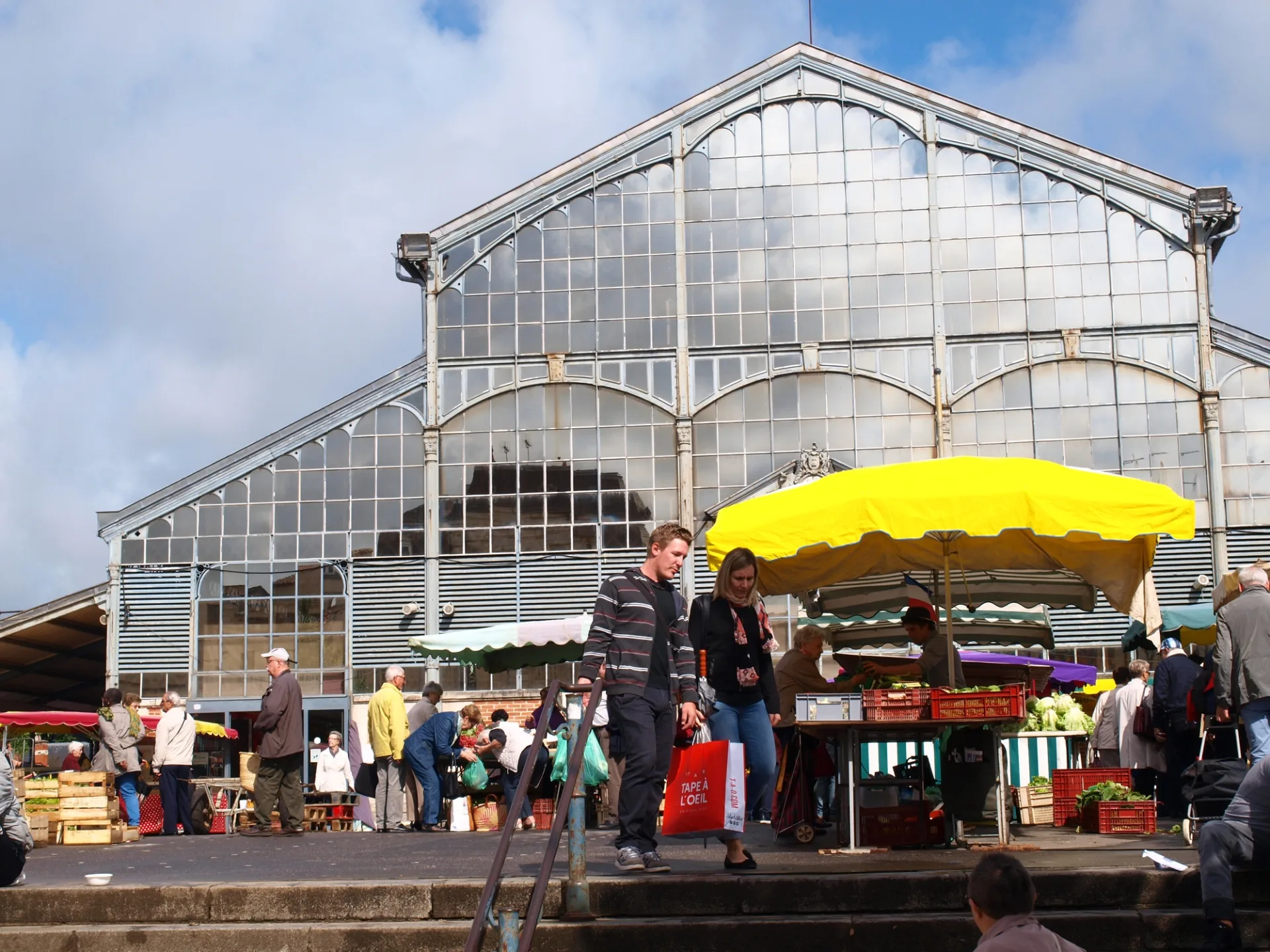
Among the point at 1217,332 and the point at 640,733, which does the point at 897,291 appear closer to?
the point at 1217,332

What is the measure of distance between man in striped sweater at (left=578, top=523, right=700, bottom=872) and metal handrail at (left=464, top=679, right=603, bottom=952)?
0.30 metres

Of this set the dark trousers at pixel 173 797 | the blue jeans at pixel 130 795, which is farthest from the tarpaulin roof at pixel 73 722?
the blue jeans at pixel 130 795

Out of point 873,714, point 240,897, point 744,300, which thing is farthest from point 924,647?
point 744,300

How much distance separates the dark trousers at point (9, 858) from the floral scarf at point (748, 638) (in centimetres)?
437

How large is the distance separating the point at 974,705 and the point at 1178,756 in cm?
426

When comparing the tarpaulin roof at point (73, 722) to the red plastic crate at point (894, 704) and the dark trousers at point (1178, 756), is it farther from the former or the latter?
the red plastic crate at point (894, 704)

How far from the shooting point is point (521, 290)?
2831cm

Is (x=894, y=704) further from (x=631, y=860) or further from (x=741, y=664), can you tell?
(x=631, y=860)

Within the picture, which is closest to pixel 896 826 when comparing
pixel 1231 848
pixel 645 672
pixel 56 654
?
pixel 645 672

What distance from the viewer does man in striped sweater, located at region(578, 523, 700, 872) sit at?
857 cm

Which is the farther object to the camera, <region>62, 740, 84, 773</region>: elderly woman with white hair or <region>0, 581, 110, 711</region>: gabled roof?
<region>0, 581, 110, 711</region>: gabled roof

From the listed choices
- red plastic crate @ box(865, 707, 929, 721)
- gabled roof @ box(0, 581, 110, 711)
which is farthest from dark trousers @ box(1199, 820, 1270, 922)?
gabled roof @ box(0, 581, 110, 711)

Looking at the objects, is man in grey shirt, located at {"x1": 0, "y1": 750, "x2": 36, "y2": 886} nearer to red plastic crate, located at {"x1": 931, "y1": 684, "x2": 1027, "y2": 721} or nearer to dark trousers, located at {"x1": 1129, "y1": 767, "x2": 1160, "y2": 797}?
red plastic crate, located at {"x1": 931, "y1": 684, "x2": 1027, "y2": 721}

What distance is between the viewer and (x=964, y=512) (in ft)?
33.5
